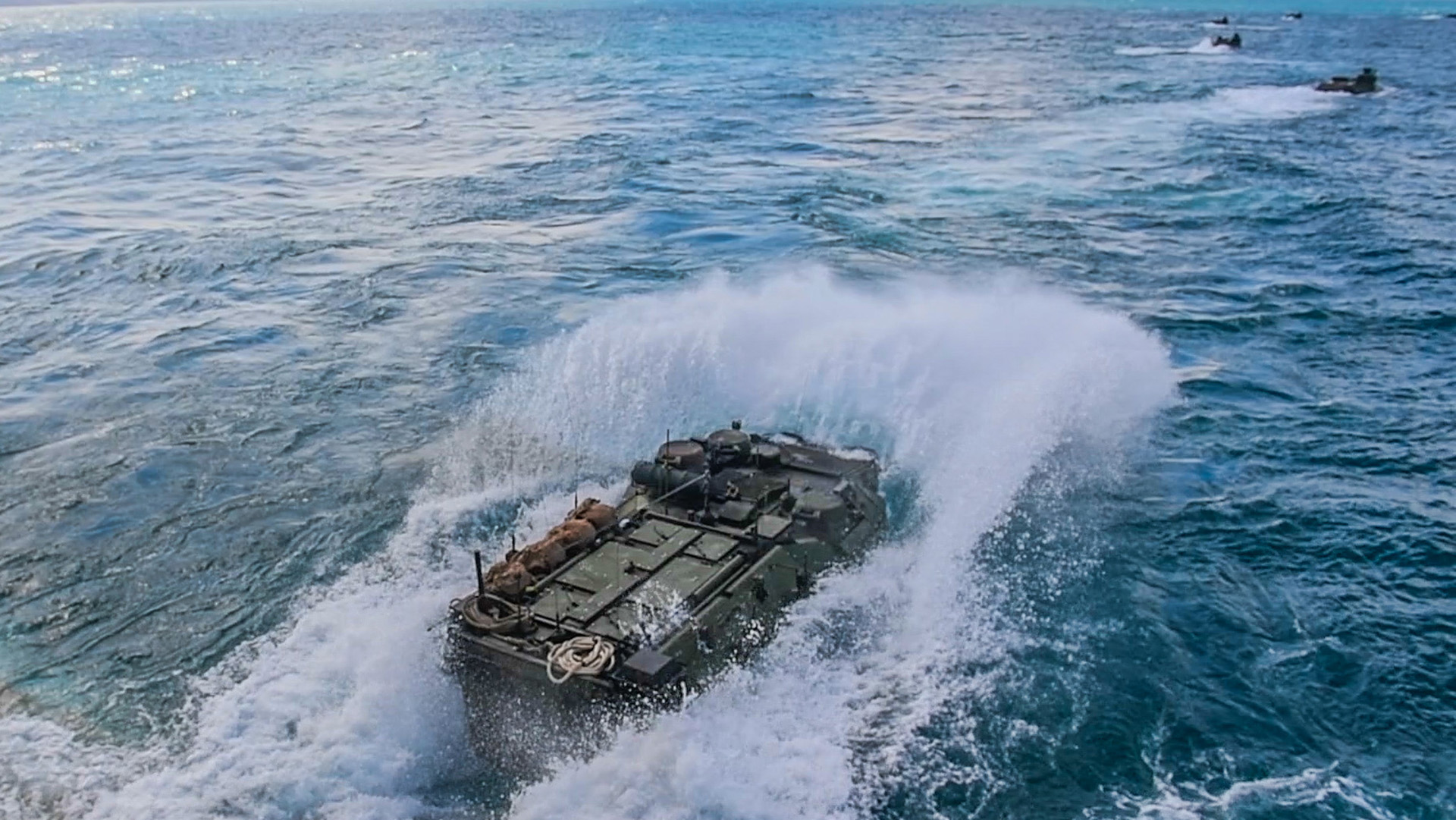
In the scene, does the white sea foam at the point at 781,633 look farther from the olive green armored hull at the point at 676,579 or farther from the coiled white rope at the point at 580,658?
the coiled white rope at the point at 580,658

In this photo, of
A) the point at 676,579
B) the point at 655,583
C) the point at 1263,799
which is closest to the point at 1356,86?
the point at 1263,799

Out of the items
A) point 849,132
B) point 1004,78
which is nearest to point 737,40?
point 1004,78

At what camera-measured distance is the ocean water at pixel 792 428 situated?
17781mm

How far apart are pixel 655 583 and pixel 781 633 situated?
2213mm

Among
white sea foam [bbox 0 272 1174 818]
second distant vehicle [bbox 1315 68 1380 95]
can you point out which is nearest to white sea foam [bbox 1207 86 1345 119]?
second distant vehicle [bbox 1315 68 1380 95]

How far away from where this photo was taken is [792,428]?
1147 inches

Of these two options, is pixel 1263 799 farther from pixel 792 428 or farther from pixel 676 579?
pixel 792 428

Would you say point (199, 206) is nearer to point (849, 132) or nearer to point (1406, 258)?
point (849, 132)

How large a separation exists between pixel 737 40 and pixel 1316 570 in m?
125

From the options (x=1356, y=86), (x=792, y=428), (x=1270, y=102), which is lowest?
(x=792, y=428)

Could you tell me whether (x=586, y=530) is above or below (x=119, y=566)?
above

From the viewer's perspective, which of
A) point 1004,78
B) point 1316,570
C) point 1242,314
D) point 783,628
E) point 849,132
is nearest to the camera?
point 783,628

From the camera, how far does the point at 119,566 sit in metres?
24.1

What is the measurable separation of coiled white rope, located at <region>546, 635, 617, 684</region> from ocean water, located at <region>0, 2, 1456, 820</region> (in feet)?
3.80
